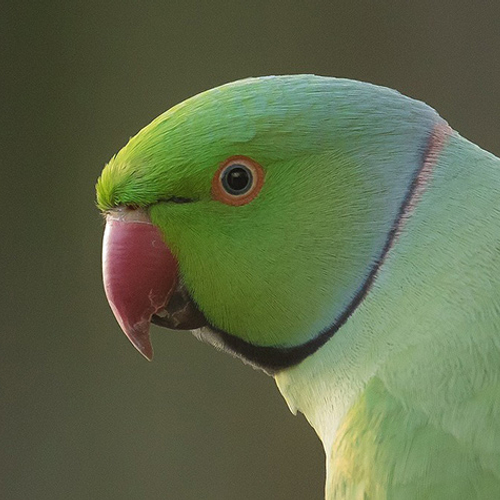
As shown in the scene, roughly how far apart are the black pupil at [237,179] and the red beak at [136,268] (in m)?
0.09

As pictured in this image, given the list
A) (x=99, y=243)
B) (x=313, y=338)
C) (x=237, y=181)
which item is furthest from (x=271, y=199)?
(x=99, y=243)

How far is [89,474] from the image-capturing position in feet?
8.79

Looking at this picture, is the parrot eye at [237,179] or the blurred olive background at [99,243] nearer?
the parrot eye at [237,179]

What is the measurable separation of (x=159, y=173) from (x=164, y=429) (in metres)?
1.96

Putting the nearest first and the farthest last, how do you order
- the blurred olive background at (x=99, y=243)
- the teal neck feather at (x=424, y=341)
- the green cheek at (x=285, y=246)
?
the teal neck feather at (x=424, y=341)
the green cheek at (x=285, y=246)
the blurred olive background at (x=99, y=243)

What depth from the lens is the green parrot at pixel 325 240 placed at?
2.40ft

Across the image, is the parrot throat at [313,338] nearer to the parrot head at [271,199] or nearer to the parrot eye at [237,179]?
the parrot head at [271,199]

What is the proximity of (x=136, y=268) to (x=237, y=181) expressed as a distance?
0.46 feet

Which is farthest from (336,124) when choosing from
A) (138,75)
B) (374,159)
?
(138,75)

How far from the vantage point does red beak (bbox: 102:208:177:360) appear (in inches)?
32.7

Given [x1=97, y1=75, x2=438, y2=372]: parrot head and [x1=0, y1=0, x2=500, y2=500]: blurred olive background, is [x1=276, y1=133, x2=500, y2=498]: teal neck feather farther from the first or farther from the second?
[x1=0, y1=0, x2=500, y2=500]: blurred olive background

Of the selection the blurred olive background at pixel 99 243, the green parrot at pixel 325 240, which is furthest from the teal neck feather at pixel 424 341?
the blurred olive background at pixel 99 243

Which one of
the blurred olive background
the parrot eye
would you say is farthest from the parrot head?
the blurred olive background

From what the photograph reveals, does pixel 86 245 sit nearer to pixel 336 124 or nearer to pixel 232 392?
pixel 232 392
